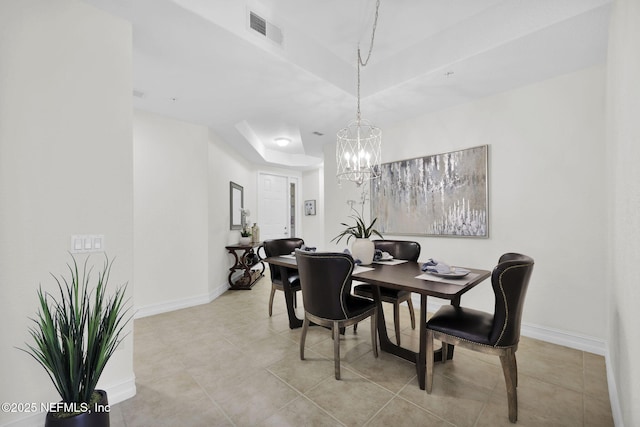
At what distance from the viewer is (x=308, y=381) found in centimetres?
197

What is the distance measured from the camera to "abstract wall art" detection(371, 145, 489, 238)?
3.05 meters

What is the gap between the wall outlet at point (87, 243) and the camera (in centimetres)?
167

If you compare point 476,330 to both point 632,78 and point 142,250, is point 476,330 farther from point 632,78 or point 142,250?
point 142,250

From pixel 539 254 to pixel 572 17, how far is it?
1.96 m

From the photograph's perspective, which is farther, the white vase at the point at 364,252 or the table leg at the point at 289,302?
the table leg at the point at 289,302

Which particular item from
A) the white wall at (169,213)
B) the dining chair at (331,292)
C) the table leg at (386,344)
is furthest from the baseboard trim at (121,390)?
the table leg at (386,344)

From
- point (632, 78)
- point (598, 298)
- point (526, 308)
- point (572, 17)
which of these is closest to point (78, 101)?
point (632, 78)

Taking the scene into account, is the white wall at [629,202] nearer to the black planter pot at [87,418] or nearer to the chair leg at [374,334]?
the chair leg at [374,334]

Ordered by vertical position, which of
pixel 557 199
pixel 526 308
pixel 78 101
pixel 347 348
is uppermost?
pixel 78 101

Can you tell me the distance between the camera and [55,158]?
1.62 m

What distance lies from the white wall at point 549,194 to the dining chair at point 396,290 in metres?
0.68

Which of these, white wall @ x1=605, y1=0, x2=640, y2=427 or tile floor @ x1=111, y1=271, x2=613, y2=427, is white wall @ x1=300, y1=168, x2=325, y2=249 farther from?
white wall @ x1=605, y1=0, x2=640, y2=427

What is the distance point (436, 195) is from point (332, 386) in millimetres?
2417

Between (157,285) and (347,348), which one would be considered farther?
→ (157,285)
